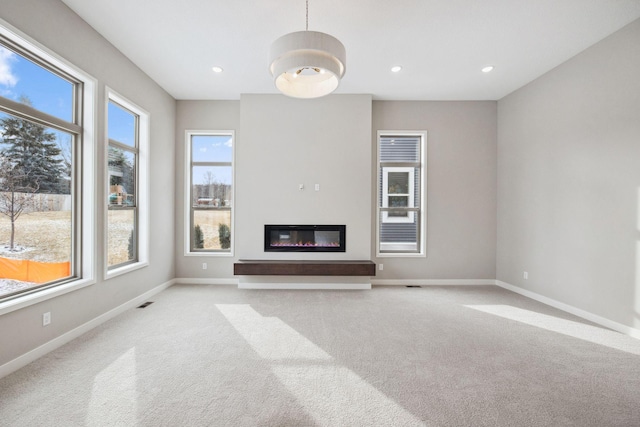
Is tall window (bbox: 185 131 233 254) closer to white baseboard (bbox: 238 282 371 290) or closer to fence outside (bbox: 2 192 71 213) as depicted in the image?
white baseboard (bbox: 238 282 371 290)

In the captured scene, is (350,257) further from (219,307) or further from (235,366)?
(235,366)

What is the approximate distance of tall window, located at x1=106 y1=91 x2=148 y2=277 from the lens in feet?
11.4

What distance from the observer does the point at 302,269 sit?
4.36m

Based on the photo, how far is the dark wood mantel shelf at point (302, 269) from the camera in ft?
14.1

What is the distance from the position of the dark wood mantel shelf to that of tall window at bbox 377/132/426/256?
0.90 m

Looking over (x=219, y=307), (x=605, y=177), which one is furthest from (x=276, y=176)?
(x=605, y=177)

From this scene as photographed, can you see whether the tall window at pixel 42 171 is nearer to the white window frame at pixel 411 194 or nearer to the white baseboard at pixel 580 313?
the white window frame at pixel 411 194

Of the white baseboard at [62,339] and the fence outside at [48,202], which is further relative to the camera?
the fence outside at [48,202]

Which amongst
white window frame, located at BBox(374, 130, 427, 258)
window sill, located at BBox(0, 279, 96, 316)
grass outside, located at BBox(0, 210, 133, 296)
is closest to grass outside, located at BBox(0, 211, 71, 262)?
grass outside, located at BBox(0, 210, 133, 296)

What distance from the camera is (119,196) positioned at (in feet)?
12.1

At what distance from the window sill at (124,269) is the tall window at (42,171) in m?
0.26

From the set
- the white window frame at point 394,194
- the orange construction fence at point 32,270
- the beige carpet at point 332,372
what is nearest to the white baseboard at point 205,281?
the beige carpet at point 332,372

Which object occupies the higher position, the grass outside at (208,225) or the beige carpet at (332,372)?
the grass outside at (208,225)

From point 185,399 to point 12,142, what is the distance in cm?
252
